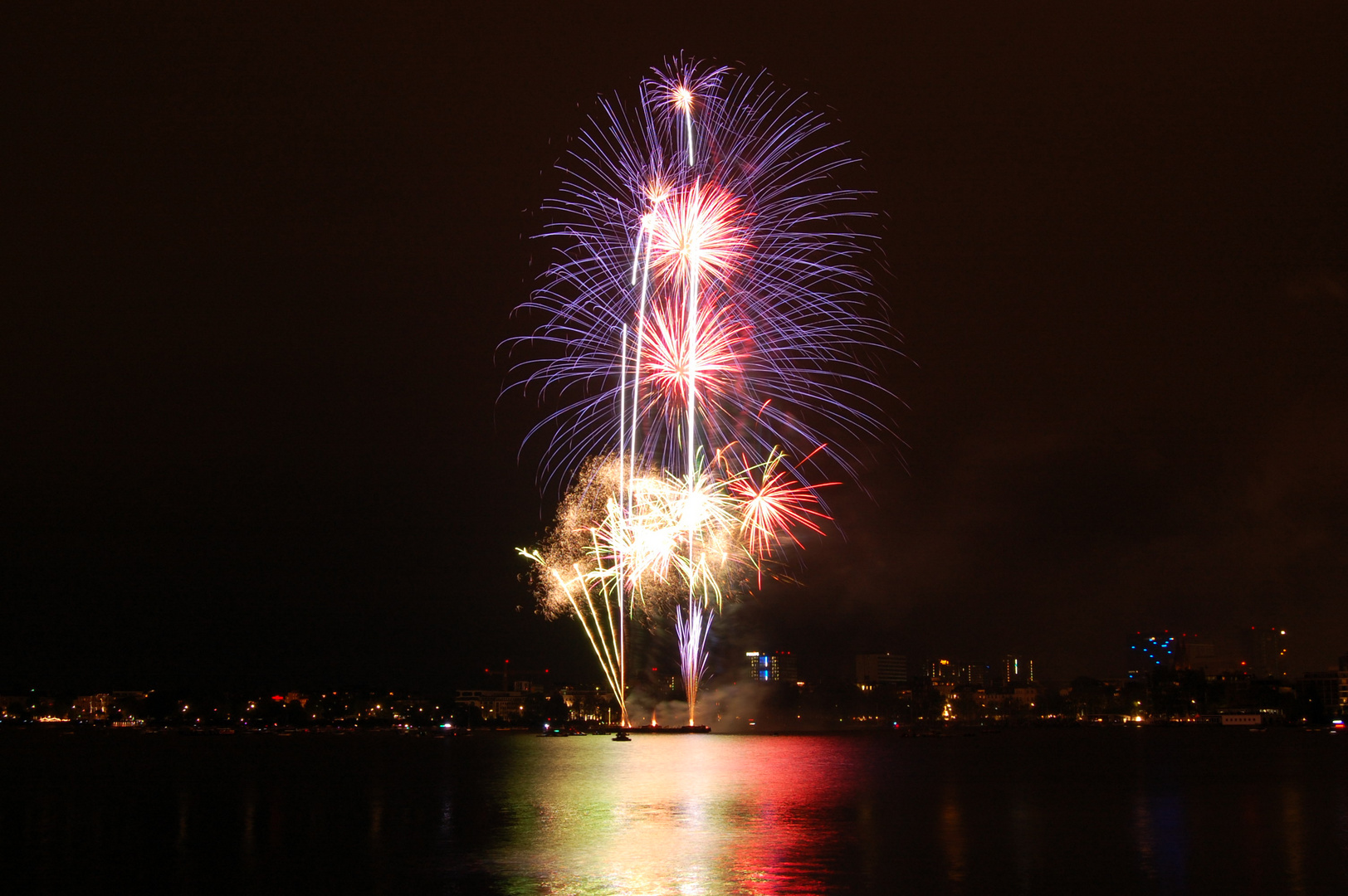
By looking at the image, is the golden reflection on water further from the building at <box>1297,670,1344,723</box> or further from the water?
the building at <box>1297,670,1344,723</box>

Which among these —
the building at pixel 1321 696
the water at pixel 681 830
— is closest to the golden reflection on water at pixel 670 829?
the water at pixel 681 830

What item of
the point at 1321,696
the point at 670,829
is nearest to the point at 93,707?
the point at 1321,696

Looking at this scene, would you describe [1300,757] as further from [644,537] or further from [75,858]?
[75,858]

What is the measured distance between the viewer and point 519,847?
64.1 feet

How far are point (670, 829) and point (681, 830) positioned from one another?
1.31 ft

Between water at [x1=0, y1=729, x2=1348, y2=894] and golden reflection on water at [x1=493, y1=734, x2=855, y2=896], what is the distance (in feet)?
0.28

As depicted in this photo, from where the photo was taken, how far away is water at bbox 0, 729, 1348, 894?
16234 millimetres

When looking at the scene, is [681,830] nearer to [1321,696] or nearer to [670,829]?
[670,829]

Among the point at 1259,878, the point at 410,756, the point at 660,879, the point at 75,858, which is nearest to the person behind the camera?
the point at 660,879

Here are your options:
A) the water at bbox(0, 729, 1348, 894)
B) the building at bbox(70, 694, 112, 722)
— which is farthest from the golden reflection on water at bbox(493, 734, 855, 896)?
the building at bbox(70, 694, 112, 722)

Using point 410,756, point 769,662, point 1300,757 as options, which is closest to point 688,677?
point 410,756

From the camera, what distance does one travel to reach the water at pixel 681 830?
53.3 feet

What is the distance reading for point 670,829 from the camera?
71.1ft

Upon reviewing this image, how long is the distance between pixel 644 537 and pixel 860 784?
34.0ft
